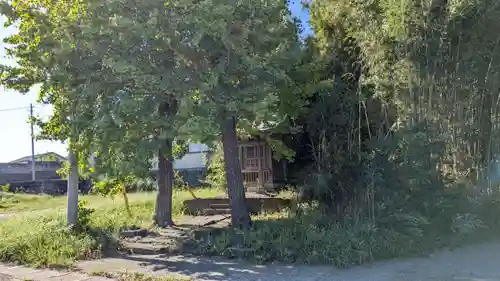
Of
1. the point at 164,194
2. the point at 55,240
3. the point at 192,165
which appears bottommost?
the point at 55,240

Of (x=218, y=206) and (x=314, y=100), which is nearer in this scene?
(x=314, y=100)

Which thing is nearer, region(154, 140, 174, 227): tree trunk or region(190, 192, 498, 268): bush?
region(190, 192, 498, 268): bush

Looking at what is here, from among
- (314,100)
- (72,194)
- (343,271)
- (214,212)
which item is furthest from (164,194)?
(343,271)

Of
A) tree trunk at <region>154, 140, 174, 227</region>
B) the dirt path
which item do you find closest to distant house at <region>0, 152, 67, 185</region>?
tree trunk at <region>154, 140, 174, 227</region>

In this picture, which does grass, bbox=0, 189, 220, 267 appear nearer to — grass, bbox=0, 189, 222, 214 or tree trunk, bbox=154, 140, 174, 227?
tree trunk, bbox=154, 140, 174, 227

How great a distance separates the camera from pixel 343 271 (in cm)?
689

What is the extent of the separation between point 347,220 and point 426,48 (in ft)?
12.7

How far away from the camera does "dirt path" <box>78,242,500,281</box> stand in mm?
6516

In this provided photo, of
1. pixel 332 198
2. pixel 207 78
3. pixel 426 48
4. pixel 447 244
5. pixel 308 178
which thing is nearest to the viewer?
pixel 207 78

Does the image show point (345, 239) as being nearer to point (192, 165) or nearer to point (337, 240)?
point (337, 240)

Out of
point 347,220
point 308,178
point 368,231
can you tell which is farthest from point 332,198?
point 368,231

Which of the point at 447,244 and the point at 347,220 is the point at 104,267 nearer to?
the point at 347,220

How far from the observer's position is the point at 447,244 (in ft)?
26.9

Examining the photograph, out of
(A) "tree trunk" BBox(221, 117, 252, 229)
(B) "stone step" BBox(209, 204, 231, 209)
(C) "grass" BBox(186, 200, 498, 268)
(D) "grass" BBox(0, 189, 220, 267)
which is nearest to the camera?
(C) "grass" BBox(186, 200, 498, 268)
